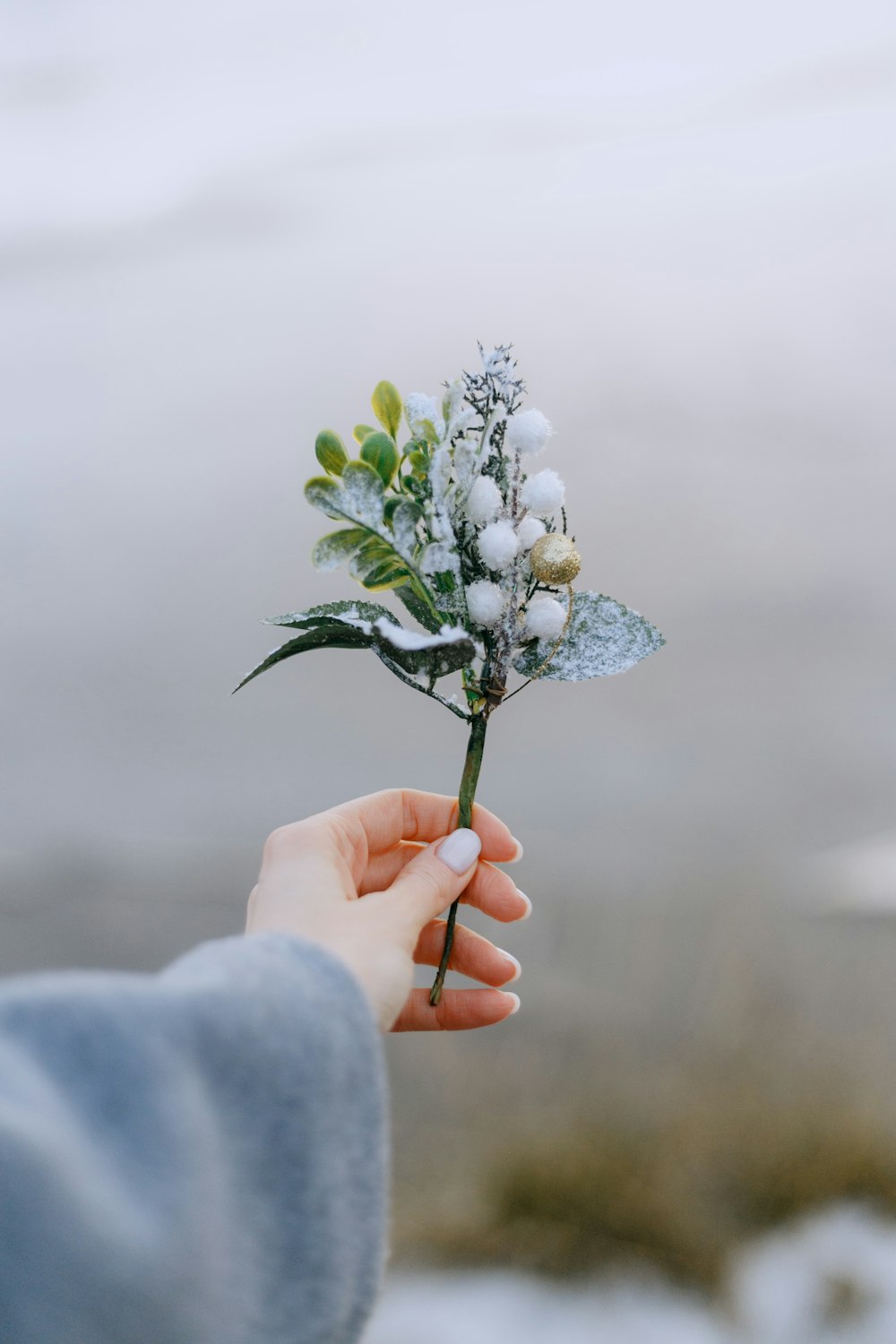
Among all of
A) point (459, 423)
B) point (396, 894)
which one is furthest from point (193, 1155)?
point (459, 423)

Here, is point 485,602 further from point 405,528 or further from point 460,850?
point 460,850

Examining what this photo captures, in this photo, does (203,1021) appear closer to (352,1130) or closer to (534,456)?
(352,1130)

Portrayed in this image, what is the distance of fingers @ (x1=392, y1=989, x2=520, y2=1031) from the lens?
0.75 meters

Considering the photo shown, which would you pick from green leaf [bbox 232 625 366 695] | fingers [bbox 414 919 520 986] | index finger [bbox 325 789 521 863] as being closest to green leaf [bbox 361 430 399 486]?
green leaf [bbox 232 625 366 695]

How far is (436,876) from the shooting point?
65cm

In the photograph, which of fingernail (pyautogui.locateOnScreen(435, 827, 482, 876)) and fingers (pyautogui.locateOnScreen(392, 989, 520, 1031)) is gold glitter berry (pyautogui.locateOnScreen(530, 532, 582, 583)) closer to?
fingernail (pyautogui.locateOnScreen(435, 827, 482, 876))

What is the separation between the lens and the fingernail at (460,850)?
0.67m

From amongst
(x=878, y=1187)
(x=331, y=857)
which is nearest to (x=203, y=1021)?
(x=331, y=857)

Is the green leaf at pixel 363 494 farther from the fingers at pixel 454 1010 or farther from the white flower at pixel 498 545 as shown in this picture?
the fingers at pixel 454 1010

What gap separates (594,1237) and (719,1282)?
0.19 meters

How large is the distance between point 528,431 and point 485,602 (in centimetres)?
12

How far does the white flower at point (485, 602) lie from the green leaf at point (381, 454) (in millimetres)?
96

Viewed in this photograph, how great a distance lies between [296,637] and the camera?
653mm

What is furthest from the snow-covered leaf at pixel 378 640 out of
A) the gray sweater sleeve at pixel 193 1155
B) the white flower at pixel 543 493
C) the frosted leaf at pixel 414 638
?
the gray sweater sleeve at pixel 193 1155
